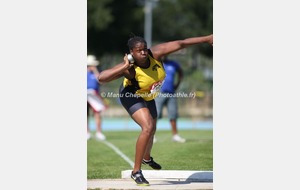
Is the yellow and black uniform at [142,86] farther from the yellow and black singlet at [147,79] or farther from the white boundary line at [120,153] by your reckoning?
the white boundary line at [120,153]

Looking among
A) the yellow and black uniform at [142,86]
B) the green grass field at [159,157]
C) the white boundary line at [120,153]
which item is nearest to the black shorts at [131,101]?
the yellow and black uniform at [142,86]

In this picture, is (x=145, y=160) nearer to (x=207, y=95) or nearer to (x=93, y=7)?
→ (x=207, y=95)

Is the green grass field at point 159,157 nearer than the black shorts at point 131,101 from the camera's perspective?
No

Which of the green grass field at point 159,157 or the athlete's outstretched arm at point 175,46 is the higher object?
the athlete's outstretched arm at point 175,46

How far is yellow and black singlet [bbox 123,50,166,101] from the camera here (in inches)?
401

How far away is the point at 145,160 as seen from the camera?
1128 centimetres

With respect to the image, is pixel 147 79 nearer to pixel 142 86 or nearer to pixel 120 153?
pixel 142 86

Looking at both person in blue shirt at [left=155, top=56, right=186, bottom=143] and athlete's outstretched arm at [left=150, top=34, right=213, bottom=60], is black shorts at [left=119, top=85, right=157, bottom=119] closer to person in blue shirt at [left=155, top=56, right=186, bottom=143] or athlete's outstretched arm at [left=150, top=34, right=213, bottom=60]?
athlete's outstretched arm at [left=150, top=34, right=213, bottom=60]

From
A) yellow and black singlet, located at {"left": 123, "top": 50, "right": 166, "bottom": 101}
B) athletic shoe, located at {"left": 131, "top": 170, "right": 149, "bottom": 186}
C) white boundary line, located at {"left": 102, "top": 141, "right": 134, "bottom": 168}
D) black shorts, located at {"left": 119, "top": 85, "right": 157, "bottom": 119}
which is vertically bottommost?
white boundary line, located at {"left": 102, "top": 141, "right": 134, "bottom": 168}

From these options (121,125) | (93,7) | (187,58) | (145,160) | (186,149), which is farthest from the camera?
(93,7)

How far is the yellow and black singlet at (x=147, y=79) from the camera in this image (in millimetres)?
10188

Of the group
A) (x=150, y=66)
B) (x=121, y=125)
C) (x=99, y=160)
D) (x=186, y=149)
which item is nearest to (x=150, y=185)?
(x=150, y=66)

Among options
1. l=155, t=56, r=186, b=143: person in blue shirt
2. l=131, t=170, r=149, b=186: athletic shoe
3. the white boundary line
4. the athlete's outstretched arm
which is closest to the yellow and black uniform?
the athlete's outstretched arm

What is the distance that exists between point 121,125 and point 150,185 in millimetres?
18558
